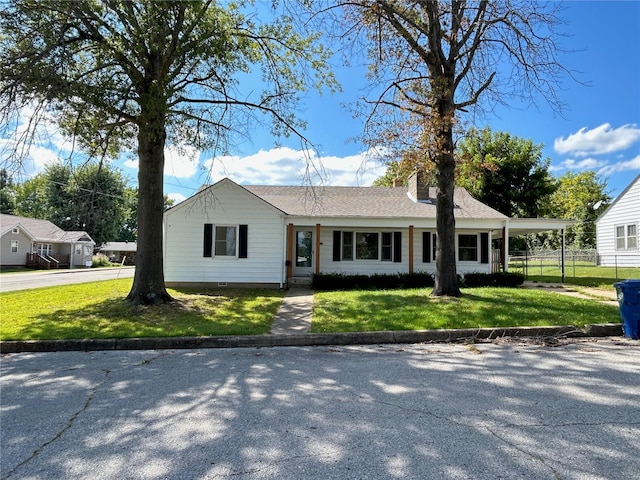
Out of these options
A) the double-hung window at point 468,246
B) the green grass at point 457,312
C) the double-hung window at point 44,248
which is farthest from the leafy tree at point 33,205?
the green grass at point 457,312

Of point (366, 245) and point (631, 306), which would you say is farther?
point (366, 245)

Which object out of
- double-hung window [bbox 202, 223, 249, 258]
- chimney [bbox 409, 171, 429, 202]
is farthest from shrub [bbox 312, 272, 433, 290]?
chimney [bbox 409, 171, 429, 202]

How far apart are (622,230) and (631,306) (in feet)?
57.8

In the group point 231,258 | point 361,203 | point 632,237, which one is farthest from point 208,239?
point 632,237

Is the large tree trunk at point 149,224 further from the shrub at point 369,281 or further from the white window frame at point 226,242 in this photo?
the shrub at point 369,281

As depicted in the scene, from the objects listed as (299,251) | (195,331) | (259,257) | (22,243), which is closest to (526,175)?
(299,251)

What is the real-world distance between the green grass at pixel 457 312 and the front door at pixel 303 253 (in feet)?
21.7

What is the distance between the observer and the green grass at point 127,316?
7738 mm

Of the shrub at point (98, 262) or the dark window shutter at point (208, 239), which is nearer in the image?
the dark window shutter at point (208, 239)

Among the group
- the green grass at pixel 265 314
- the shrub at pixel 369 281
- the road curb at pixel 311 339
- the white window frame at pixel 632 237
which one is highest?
the white window frame at pixel 632 237

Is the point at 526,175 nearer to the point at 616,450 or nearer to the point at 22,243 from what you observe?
the point at 616,450

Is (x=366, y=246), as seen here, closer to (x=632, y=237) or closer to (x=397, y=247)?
(x=397, y=247)

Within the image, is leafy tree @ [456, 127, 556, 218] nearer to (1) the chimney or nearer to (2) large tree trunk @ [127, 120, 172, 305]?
(1) the chimney

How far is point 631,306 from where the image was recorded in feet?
24.0
